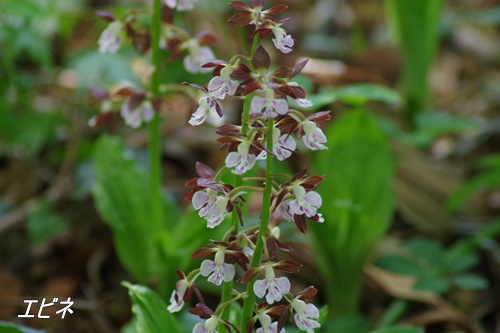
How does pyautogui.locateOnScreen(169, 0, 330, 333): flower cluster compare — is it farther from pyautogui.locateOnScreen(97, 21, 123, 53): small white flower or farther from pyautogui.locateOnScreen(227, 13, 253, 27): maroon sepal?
pyautogui.locateOnScreen(97, 21, 123, 53): small white flower

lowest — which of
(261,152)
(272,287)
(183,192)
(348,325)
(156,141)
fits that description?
(183,192)

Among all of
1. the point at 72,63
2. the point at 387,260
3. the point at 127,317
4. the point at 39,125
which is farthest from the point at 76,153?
the point at 387,260

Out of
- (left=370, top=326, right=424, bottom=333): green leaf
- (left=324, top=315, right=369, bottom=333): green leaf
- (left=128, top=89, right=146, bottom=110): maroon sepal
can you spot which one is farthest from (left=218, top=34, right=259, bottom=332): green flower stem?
(left=324, top=315, right=369, bottom=333): green leaf

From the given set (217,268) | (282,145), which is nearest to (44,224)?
(217,268)

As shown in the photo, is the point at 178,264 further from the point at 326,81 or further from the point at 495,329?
the point at 326,81

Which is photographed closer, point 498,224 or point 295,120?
point 295,120

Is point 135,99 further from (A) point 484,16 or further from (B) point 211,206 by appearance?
(A) point 484,16
